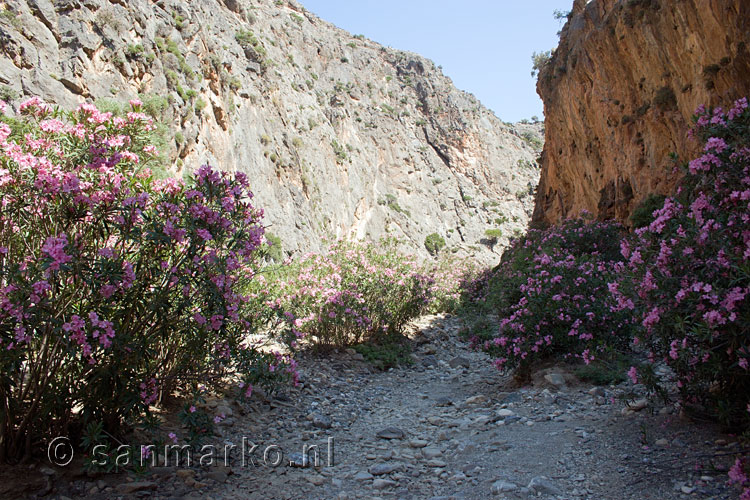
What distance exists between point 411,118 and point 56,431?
173 feet

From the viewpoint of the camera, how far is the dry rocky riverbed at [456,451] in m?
3.38

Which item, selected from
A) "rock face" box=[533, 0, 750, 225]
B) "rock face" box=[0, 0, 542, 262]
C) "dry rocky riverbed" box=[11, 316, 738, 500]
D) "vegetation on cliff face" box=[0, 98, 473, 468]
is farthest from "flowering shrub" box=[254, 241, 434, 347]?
"rock face" box=[0, 0, 542, 262]

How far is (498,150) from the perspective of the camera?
5766 cm

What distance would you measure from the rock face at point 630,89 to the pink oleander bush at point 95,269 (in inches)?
233

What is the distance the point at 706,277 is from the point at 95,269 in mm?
4051

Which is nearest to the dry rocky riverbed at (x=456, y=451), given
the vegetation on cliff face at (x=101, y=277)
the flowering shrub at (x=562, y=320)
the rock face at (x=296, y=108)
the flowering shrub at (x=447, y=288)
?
the flowering shrub at (x=562, y=320)

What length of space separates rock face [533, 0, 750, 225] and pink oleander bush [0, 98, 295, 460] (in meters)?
5.93

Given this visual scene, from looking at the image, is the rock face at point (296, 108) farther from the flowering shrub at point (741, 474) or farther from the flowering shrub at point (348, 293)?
the flowering shrub at point (741, 474)

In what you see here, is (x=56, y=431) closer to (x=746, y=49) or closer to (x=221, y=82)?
(x=746, y=49)

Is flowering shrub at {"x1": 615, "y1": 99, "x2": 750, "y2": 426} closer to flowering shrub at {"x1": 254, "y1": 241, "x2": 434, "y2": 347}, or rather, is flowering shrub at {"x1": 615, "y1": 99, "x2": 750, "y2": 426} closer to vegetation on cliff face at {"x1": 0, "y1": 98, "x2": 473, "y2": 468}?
vegetation on cliff face at {"x1": 0, "y1": 98, "x2": 473, "y2": 468}

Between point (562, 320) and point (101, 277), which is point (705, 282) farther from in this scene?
point (101, 277)

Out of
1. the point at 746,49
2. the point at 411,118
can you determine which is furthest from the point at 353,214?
the point at 746,49

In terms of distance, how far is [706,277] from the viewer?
3.08m

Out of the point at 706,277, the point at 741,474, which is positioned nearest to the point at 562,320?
the point at 706,277
